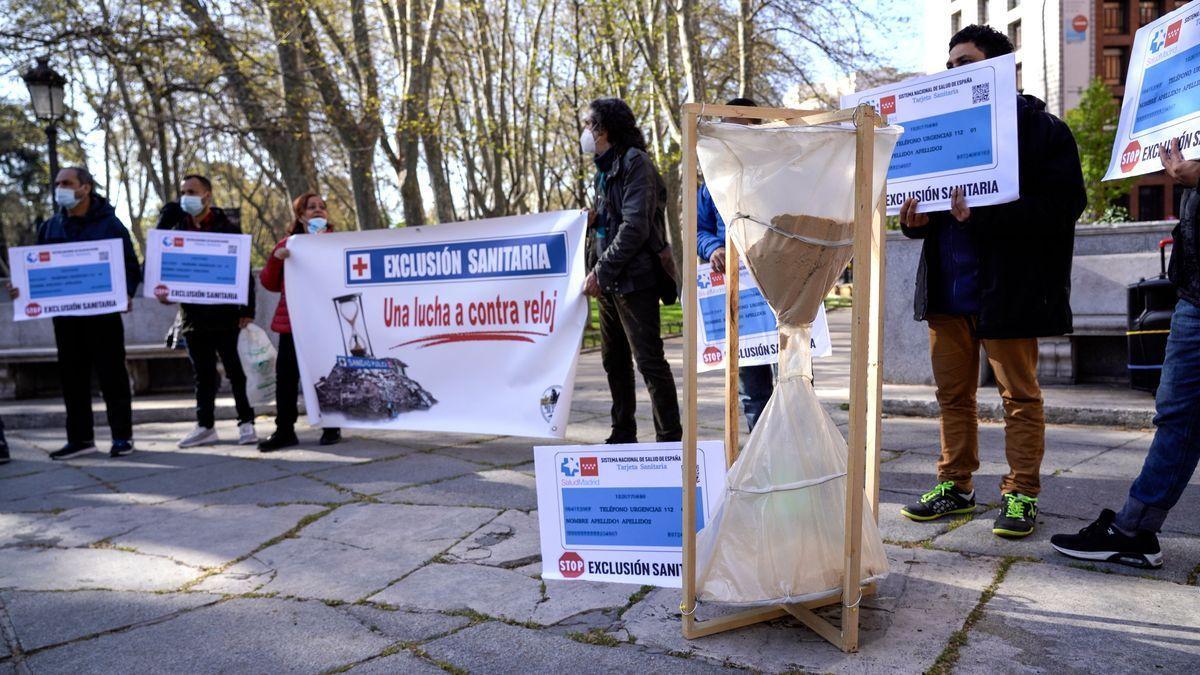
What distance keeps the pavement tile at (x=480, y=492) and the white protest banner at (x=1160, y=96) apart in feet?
9.50

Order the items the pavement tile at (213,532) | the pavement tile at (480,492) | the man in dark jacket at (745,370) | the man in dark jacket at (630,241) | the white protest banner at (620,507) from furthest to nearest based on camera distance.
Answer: the man in dark jacket at (630,241) < the pavement tile at (480,492) < the man in dark jacket at (745,370) < the pavement tile at (213,532) < the white protest banner at (620,507)

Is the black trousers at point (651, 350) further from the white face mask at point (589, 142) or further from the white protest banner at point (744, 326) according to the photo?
the white face mask at point (589, 142)

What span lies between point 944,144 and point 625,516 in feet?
5.67

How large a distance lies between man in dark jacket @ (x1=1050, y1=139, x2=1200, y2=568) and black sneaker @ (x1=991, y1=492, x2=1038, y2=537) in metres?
0.28

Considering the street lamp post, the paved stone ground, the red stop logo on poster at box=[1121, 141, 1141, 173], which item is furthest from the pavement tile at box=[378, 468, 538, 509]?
the street lamp post

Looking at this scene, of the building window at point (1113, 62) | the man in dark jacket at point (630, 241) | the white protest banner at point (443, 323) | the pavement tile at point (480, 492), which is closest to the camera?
the pavement tile at point (480, 492)

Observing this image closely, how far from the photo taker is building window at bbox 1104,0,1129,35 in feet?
151

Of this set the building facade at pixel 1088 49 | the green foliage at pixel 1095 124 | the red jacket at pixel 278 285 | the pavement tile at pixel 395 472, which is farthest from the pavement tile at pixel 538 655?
the building facade at pixel 1088 49

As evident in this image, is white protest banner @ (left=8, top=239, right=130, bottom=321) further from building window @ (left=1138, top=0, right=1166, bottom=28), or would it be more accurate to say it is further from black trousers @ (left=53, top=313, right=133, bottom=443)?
building window @ (left=1138, top=0, right=1166, bottom=28)

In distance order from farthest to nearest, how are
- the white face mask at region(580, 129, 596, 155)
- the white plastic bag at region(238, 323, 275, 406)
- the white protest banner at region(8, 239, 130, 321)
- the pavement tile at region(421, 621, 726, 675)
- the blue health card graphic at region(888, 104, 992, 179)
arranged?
1. the white plastic bag at region(238, 323, 275, 406)
2. the white protest banner at region(8, 239, 130, 321)
3. the white face mask at region(580, 129, 596, 155)
4. the blue health card graphic at region(888, 104, 992, 179)
5. the pavement tile at region(421, 621, 726, 675)

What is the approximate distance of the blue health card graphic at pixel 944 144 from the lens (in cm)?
299

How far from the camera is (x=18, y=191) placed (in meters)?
43.8

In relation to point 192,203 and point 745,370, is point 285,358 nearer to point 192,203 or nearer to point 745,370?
point 192,203

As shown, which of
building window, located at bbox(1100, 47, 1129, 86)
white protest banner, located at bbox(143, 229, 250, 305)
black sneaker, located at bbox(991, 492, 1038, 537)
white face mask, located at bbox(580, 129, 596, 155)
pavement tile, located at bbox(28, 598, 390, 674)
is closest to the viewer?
pavement tile, located at bbox(28, 598, 390, 674)
